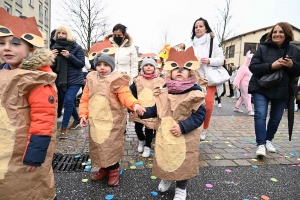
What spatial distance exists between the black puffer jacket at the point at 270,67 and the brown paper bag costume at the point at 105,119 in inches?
84.3

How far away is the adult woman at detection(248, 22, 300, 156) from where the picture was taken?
3371 mm

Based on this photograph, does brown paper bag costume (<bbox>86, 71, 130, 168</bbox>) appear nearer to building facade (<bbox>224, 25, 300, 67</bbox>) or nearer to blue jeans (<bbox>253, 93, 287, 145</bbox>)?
blue jeans (<bbox>253, 93, 287, 145</bbox>)

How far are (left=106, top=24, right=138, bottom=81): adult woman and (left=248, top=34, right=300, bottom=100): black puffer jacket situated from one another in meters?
2.04

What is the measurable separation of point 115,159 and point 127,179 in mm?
353

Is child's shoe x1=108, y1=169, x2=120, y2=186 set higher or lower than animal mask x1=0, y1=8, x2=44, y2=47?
lower

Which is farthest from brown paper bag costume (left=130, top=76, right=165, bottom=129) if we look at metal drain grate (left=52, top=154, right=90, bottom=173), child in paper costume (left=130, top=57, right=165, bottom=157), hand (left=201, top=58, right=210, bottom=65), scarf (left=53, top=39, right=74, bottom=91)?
scarf (left=53, top=39, right=74, bottom=91)

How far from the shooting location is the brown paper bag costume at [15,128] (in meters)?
1.57

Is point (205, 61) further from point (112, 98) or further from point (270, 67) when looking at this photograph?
point (112, 98)

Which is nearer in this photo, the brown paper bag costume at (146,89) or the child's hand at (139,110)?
the child's hand at (139,110)

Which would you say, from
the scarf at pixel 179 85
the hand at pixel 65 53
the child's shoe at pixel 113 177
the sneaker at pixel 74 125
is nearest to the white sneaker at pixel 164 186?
the child's shoe at pixel 113 177

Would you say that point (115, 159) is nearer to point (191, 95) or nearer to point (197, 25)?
point (191, 95)

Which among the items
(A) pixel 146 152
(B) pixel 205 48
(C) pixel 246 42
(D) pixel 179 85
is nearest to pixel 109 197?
(A) pixel 146 152

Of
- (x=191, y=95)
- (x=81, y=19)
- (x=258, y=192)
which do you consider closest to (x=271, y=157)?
→ (x=258, y=192)

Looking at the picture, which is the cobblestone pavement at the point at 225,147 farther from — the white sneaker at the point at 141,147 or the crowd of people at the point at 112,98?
the crowd of people at the point at 112,98
